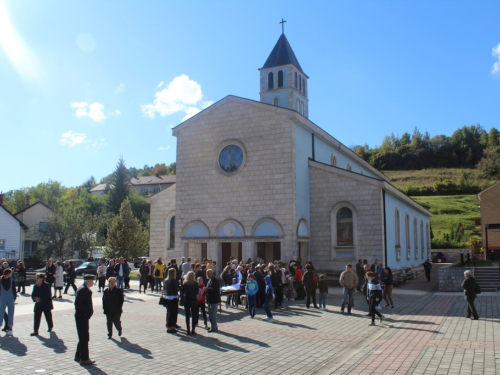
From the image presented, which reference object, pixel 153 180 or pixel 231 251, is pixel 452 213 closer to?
pixel 231 251

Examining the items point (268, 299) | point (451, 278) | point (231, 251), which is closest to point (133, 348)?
point (268, 299)

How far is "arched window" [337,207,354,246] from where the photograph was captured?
25.2 m

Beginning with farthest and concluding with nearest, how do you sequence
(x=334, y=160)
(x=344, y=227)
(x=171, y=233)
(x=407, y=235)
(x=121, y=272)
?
(x=334, y=160) < (x=407, y=235) < (x=171, y=233) < (x=344, y=227) < (x=121, y=272)

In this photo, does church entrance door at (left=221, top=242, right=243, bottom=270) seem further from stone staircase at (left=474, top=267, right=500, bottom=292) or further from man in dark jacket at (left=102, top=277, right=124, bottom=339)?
man in dark jacket at (left=102, top=277, right=124, bottom=339)

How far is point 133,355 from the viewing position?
31.1 ft

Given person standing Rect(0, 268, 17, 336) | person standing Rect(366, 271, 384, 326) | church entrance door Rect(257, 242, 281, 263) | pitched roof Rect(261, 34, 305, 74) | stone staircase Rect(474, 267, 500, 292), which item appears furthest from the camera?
pitched roof Rect(261, 34, 305, 74)

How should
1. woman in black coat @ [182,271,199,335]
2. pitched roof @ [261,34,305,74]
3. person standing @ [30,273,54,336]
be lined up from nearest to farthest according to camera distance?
person standing @ [30,273,54,336], woman in black coat @ [182,271,199,335], pitched roof @ [261,34,305,74]

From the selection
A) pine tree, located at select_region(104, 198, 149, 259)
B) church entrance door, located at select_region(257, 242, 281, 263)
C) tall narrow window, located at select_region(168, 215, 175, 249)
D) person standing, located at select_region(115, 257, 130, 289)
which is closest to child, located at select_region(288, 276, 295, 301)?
church entrance door, located at select_region(257, 242, 281, 263)

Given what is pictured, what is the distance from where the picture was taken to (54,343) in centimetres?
1059

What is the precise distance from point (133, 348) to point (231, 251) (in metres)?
17.4

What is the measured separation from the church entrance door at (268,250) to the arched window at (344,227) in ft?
12.0

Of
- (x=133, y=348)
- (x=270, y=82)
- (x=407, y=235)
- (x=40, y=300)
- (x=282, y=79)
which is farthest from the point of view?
(x=270, y=82)

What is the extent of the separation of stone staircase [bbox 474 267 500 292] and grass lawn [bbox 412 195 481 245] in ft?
122

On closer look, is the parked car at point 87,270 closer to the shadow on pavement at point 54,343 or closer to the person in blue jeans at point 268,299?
the person in blue jeans at point 268,299
